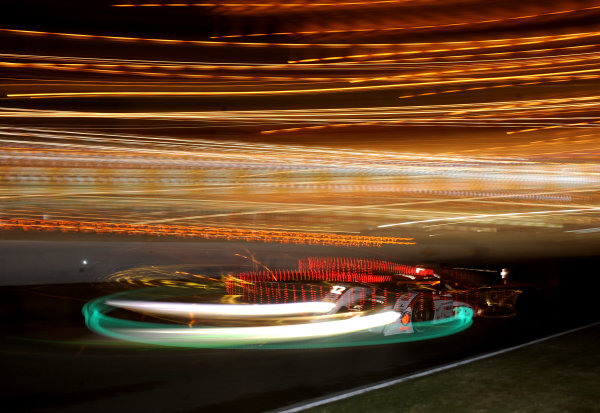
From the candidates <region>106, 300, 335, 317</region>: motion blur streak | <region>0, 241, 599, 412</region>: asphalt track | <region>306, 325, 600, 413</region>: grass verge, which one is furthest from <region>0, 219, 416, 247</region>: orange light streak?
<region>306, 325, 600, 413</region>: grass verge

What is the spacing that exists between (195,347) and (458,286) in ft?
18.7

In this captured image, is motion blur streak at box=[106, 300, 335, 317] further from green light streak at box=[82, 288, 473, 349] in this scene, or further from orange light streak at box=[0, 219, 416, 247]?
orange light streak at box=[0, 219, 416, 247]

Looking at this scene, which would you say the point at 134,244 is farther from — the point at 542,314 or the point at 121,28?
the point at 542,314

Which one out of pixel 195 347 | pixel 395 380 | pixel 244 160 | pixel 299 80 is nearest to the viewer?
pixel 395 380

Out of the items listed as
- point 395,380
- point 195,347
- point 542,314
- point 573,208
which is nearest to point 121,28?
point 195,347

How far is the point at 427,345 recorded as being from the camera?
970 centimetres

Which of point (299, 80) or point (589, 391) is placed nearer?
point (589, 391)

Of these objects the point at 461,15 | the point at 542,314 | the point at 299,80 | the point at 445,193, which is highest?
the point at 461,15

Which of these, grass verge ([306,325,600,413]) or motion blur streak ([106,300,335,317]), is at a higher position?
motion blur streak ([106,300,335,317])

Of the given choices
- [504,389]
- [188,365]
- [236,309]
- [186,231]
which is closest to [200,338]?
[236,309]

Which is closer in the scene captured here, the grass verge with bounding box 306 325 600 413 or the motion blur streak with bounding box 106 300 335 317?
the grass verge with bounding box 306 325 600 413

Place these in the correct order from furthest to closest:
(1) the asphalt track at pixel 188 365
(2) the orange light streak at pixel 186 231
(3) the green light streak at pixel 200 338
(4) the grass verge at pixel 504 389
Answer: (2) the orange light streak at pixel 186 231, (3) the green light streak at pixel 200 338, (1) the asphalt track at pixel 188 365, (4) the grass verge at pixel 504 389

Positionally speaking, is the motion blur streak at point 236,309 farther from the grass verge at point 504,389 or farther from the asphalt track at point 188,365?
the grass verge at point 504,389

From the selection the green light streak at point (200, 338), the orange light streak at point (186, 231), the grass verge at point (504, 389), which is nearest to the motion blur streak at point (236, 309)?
the green light streak at point (200, 338)
